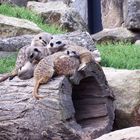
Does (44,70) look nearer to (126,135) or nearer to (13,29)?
(126,135)

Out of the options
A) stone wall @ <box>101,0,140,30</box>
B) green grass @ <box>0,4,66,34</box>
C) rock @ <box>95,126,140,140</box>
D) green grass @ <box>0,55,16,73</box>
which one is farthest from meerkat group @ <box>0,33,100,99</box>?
stone wall @ <box>101,0,140,30</box>

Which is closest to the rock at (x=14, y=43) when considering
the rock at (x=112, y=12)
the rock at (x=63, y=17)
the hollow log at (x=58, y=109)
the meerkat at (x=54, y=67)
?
the hollow log at (x=58, y=109)

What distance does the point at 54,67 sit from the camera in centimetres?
437

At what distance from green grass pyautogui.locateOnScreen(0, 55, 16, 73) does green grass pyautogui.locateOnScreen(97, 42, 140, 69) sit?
3.71 feet

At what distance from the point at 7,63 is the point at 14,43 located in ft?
2.24

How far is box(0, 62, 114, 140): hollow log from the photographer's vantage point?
4.11 metres

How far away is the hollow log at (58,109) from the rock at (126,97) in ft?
0.69

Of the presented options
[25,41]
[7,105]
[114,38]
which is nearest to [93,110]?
[7,105]

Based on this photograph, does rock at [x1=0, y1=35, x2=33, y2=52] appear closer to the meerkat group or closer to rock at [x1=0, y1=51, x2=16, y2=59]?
rock at [x1=0, y1=51, x2=16, y2=59]

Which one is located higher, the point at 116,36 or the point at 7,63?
the point at 7,63

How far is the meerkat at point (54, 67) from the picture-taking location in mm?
4285

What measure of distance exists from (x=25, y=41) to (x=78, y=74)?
287cm

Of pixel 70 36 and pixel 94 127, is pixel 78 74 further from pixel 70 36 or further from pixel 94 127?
pixel 70 36

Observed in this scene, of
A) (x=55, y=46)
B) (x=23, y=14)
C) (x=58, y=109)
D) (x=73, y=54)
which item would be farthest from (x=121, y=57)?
(x=23, y=14)
